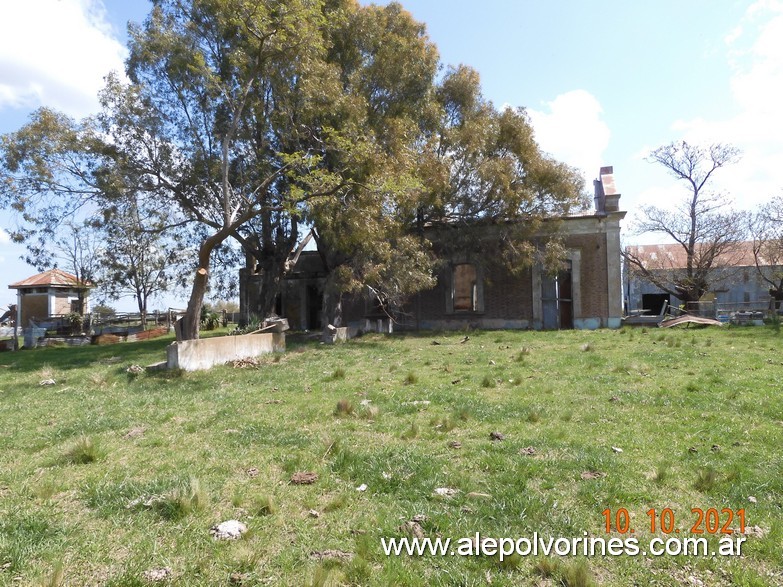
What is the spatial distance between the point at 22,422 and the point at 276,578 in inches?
226

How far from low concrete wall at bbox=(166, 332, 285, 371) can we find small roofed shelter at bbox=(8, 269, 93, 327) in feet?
96.2

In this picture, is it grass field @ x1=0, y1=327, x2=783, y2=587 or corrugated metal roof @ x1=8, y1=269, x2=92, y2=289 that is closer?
grass field @ x1=0, y1=327, x2=783, y2=587

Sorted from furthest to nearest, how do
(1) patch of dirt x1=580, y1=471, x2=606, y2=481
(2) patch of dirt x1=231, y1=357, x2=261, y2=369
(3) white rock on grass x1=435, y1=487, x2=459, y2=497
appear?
1. (2) patch of dirt x1=231, y1=357, x2=261, y2=369
2. (1) patch of dirt x1=580, y1=471, x2=606, y2=481
3. (3) white rock on grass x1=435, y1=487, x2=459, y2=497

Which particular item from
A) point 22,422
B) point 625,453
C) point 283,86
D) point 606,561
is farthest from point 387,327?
point 606,561

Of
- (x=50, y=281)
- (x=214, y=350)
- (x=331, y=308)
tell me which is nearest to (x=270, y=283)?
(x=331, y=308)

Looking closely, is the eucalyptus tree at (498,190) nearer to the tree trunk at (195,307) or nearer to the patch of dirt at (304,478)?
the tree trunk at (195,307)

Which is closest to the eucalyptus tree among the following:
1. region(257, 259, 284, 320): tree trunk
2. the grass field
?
region(257, 259, 284, 320): tree trunk

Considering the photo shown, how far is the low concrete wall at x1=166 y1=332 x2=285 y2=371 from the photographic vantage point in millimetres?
10562

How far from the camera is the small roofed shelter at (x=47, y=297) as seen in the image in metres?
36.1

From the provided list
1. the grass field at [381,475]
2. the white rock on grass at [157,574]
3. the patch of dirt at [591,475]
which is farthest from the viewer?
the patch of dirt at [591,475]

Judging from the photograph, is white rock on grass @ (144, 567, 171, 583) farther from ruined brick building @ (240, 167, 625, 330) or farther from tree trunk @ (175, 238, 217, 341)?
ruined brick building @ (240, 167, 625, 330)

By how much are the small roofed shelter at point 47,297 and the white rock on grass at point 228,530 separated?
3891 cm

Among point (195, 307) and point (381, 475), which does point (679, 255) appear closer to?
point (195, 307)

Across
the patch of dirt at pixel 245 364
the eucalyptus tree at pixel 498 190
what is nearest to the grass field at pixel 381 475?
the patch of dirt at pixel 245 364
